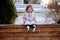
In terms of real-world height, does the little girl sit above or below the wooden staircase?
above

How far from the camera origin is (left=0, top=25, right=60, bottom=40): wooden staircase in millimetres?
5062

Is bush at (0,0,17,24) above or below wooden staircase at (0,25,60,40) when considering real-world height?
above

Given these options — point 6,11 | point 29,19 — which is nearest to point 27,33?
point 29,19

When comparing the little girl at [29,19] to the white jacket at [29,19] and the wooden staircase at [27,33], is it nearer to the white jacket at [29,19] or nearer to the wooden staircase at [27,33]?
the white jacket at [29,19]

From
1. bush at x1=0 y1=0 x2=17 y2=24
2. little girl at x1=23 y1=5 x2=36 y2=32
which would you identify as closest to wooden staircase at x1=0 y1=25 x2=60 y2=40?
little girl at x1=23 y1=5 x2=36 y2=32

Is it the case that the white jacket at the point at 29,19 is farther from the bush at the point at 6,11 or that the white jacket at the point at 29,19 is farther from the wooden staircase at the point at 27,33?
the bush at the point at 6,11

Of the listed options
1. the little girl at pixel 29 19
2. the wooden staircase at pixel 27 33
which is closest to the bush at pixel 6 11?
the wooden staircase at pixel 27 33

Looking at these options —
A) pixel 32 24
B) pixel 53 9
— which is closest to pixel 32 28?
pixel 32 24

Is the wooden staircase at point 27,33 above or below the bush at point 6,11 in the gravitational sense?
below

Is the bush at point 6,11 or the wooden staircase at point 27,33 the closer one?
the wooden staircase at point 27,33

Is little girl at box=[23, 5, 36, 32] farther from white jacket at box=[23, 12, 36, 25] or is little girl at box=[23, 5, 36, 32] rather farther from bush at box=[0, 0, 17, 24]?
bush at box=[0, 0, 17, 24]

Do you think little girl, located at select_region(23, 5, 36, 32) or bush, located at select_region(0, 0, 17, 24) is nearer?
little girl, located at select_region(23, 5, 36, 32)

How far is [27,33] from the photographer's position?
5.07m

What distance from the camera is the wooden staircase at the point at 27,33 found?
16.6 feet
